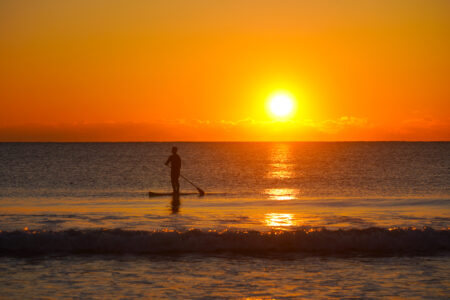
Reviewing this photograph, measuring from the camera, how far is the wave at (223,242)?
46.9 feet

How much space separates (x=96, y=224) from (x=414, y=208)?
42.7 ft

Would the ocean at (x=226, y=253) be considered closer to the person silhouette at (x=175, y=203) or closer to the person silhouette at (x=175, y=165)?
the person silhouette at (x=175, y=203)

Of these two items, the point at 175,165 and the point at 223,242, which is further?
the point at 175,165

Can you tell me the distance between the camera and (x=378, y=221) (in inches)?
739

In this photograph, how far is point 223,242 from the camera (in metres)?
14.7

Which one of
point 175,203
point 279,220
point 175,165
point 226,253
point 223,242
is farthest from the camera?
point 175,165

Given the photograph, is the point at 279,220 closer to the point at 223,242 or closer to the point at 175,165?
the point at 223,242

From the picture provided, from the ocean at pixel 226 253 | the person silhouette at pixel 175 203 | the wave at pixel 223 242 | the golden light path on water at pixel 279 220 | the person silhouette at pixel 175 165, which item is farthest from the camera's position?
the person silhouette at pixel 175 165

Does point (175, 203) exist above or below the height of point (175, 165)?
below

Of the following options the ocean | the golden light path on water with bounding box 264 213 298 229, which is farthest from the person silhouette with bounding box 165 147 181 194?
the golden light path on water with bounding box 264 213 298 229

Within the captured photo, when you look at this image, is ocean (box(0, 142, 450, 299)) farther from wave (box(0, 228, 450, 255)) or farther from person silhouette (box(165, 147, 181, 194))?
person silhouette (box(165, 147, 181, 194))

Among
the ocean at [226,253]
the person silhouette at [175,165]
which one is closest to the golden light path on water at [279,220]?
the ocean at [226,253]

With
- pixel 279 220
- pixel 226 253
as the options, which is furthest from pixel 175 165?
pixel 226 253

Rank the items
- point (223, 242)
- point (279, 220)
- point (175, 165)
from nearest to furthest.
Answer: point (223, 242)
point (279, 220)
point (175, 165)
